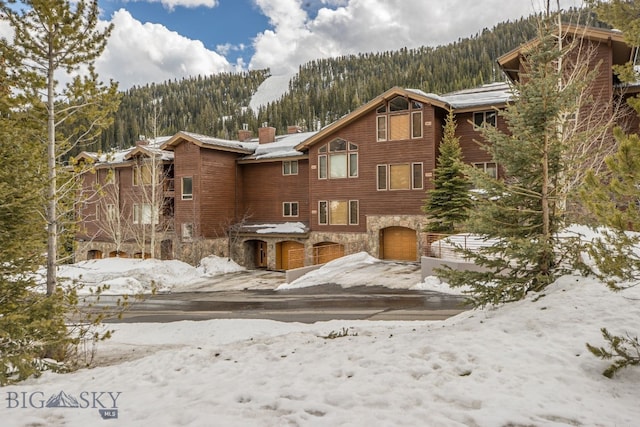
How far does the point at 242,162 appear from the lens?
32156mm

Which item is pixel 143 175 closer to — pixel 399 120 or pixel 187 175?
pixel 187 175

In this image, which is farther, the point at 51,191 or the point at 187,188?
the point at 187,188

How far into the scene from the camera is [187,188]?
30578 mm

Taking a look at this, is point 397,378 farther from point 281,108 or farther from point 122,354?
point 281,108

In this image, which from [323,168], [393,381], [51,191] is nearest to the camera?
[393,381]

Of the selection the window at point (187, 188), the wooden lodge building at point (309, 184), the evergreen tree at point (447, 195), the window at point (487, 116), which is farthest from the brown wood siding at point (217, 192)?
the window at point (487, 116)

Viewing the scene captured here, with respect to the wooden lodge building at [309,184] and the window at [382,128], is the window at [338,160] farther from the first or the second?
the window at [382,128]

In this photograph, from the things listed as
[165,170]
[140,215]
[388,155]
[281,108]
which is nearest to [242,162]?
[165,170]

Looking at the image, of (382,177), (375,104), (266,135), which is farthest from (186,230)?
(375,104)

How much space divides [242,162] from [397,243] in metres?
14.0

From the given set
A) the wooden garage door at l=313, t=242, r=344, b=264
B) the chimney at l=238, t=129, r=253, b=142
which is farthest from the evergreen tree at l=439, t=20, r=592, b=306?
the chimney at l=238, t=129, r=253, b=142

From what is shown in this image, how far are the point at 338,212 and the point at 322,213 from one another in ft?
4.12

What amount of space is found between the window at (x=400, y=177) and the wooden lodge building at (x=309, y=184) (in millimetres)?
64

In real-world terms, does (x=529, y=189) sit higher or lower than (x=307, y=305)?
higher
